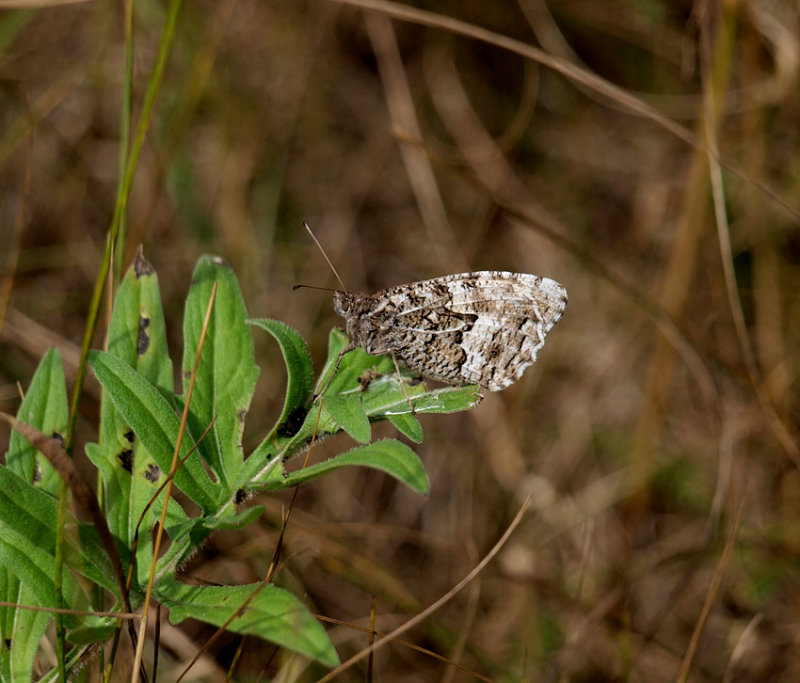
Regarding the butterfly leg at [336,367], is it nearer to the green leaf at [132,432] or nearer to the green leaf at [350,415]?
the green leaf at [350,415]

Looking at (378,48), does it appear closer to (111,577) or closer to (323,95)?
(323,95)

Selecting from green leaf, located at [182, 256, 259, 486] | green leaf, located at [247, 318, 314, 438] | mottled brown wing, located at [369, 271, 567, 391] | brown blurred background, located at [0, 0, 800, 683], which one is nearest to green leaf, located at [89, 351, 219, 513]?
green leaf, located at [182, 256, 259, 486]

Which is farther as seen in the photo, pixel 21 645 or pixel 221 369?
pixel 221 369

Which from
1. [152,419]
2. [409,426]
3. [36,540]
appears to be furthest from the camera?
[409,426]

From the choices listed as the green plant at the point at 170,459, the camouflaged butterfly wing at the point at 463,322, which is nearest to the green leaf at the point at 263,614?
the green plant at the point at 170,459

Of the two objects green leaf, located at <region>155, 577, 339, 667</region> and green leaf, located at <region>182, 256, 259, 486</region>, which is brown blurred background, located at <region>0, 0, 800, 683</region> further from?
green leaf, located at <region>155, 577, 339, 667</region>

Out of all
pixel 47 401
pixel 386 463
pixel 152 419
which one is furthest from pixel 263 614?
pixel 47 401

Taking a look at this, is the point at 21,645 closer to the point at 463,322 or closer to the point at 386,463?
the point at 386,463
